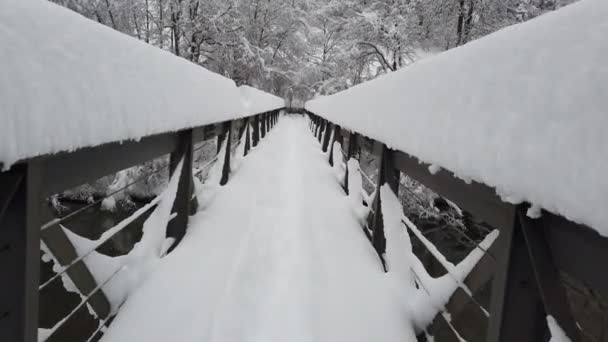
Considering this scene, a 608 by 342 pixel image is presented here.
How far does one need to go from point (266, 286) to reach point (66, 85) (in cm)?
171

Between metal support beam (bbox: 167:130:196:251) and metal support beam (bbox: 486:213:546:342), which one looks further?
metal support beam (bbox: 167:130:196:251)

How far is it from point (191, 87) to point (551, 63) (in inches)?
78.8

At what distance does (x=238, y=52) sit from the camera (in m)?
19.7

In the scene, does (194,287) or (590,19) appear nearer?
(590,19)

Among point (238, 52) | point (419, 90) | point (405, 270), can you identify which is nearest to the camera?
point (419, 90)

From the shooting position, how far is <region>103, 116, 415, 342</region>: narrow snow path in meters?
1.84

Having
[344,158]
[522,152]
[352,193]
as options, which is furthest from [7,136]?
[344,158]

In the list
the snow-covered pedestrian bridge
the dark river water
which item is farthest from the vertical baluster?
the dark river water

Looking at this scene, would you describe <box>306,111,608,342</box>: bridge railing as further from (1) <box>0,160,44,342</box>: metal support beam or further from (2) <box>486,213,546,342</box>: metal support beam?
(1) <box>0,160,44,342</box>: metal support beam

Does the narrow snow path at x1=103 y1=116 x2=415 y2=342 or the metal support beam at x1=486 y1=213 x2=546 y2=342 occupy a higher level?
the metal support beam at x1=486 y1=213 x2=546 y2=342

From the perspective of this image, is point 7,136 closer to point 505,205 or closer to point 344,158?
point 505,205

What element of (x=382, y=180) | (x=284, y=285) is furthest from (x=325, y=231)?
(x=284, y=285)

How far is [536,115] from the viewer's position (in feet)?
2.35

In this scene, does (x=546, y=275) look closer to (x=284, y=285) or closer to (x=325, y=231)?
(x=284, y=285)
